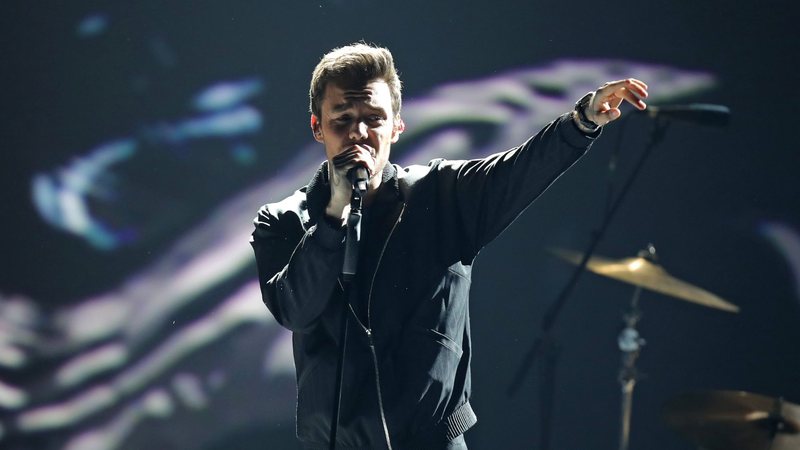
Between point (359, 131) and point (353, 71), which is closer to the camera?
point (359, 131)

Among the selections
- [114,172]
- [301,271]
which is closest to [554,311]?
[301,271]

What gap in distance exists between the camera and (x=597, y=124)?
1403mm

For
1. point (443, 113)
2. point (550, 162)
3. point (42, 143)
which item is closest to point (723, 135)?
point (443, 113)

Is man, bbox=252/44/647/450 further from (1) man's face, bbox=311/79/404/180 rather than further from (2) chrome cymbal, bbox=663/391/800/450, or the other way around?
(2) chrome cymbal, bbox=663/391/800/450

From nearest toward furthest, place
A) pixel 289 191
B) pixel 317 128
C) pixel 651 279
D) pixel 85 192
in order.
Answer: pixel 317 128
pixel 651 279
pixel 85 192
pixel 289 191

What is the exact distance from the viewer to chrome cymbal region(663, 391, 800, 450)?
2.38 metres

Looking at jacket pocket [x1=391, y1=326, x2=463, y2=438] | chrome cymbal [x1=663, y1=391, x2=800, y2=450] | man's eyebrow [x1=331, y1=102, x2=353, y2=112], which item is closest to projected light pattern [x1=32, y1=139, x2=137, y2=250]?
man's eyebrow [x1=331, y1=102, x2=353, y2=112]

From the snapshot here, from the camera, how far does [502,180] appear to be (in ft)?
4.98

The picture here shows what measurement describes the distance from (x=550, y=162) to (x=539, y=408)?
2.01 metres

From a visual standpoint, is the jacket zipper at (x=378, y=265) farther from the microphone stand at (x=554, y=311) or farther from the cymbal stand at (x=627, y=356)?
the cymbal stand at (x=627, y=356)

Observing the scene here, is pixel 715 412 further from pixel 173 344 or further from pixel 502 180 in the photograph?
pixel 173 344

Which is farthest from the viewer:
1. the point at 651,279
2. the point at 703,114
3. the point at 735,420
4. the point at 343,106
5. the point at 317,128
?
the point at 651,279

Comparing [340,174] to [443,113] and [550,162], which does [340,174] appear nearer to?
[550,162]

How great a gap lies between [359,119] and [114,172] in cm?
158
